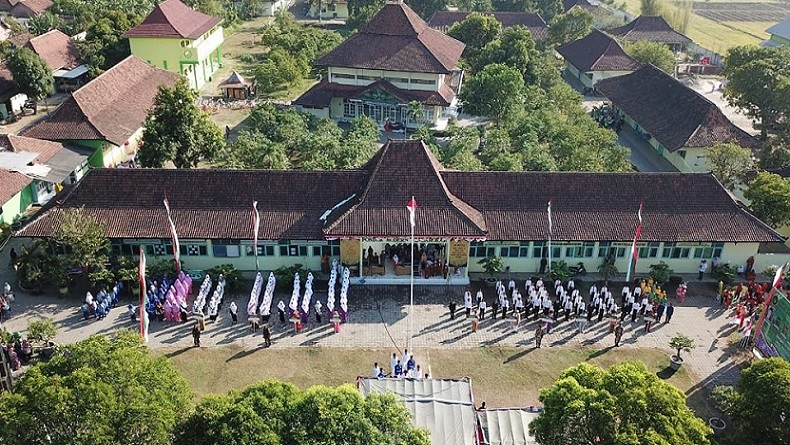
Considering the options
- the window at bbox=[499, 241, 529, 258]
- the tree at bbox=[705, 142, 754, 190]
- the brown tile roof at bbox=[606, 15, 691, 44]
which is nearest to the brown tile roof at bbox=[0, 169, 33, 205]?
the window at bbox=[499, 241, 529, 258]

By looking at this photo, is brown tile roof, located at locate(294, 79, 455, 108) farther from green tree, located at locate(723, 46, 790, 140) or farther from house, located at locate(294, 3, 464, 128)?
green tree, located at locate(723, 46, 790, 140)

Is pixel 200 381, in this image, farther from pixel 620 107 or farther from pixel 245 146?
pixel 620 107

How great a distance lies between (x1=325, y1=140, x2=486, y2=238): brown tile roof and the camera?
2695cm

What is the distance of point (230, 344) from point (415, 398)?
8.76m

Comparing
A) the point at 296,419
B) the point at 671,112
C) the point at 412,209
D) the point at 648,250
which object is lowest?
the point at 648,250

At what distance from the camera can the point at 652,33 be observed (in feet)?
229

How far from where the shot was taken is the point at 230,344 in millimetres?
24547

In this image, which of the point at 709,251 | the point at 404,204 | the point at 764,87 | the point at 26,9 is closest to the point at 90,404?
the point at 404,204

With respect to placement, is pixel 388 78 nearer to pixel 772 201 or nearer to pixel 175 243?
pixel 175 243

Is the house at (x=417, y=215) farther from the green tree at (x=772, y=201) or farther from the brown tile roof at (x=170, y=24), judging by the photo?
the brown tile roof at (x=170, y=24)

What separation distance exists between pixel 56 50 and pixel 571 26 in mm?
47819

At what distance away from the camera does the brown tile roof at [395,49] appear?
47531 mm

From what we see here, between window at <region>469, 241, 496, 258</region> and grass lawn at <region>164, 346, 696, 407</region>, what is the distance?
5.43m

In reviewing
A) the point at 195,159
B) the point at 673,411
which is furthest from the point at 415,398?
the point at 195,159
